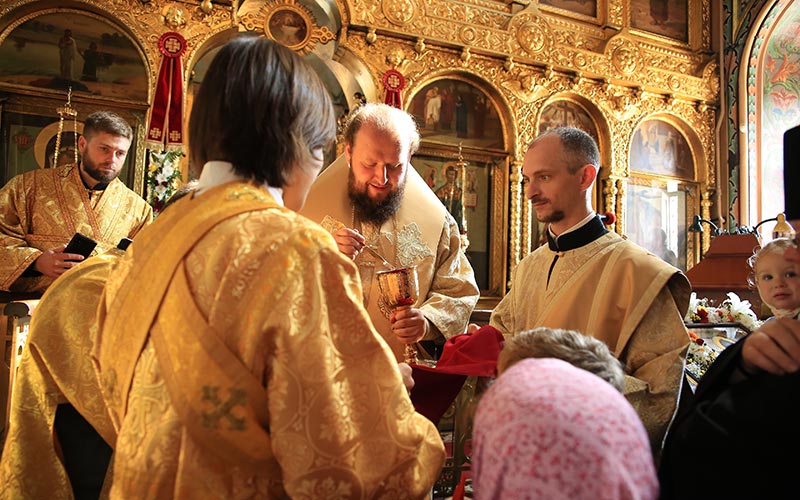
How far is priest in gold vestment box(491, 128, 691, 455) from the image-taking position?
1919 millimetres

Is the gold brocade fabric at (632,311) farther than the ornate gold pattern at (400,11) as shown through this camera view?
No

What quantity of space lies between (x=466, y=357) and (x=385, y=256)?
1.10 m

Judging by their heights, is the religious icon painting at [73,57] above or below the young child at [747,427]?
above

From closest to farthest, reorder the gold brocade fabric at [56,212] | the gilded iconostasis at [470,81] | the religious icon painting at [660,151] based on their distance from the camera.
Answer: the gold brocade fabric at [56,212] → the gilded iconostasis at [470,81] → the religious icon painting at [660,151]

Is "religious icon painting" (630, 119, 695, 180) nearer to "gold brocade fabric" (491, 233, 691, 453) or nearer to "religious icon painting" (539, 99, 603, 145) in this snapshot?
"religious icon painting" (539, 99, 603, 145)

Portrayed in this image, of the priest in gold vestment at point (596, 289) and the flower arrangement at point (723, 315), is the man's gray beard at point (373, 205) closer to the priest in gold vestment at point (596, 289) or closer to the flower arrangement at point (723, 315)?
the priest in gold vestment at point (596, 289)

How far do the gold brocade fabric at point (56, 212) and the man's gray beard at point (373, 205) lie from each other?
215 cm

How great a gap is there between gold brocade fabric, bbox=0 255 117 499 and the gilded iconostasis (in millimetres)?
4463

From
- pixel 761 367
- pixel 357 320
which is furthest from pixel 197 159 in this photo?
pixel 761 367

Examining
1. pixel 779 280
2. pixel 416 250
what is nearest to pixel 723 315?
pixel 779 280

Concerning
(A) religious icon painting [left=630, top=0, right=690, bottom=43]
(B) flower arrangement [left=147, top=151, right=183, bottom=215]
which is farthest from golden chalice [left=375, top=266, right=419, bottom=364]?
(A) religious icon painting [left=630, top=0, right=690, bottom=43]

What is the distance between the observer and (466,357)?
196 centimetres

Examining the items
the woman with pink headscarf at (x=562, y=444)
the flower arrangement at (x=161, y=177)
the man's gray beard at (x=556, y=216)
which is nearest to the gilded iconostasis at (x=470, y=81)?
the flower arrangement at (x=161, y=177)

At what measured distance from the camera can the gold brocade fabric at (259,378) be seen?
1076mm
